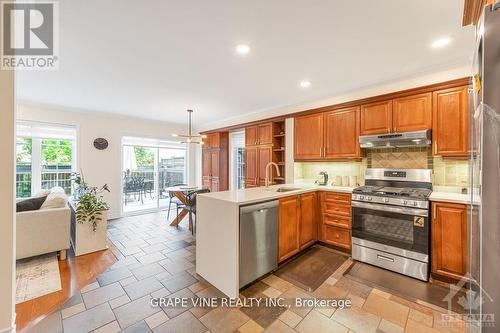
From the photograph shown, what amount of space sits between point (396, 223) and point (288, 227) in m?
1.30

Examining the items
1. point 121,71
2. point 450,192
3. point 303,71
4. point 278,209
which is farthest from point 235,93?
point 450,192

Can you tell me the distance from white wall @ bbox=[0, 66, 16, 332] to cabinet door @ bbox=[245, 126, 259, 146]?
3.87 metres

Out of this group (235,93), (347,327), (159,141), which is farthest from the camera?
(159,141)

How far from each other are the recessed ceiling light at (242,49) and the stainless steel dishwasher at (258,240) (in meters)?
1.65

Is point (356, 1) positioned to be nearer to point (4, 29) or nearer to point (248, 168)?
point (4, 29)

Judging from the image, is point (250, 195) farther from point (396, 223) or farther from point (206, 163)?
point (206, 163)

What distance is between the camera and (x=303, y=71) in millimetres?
2777

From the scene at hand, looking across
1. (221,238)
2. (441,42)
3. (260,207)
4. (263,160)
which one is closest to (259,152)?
(263,160)

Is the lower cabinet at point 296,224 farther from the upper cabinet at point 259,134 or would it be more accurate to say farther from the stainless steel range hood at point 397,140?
the upper cabinet at point 259,134

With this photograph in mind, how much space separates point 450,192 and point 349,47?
223 centimetres

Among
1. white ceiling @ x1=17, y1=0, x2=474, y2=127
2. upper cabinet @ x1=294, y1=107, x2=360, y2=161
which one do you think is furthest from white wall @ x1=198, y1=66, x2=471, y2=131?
upper cabinet @ x1=294, y1=107, x2=360, y2=161

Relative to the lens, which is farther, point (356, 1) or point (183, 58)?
point (183, 58)

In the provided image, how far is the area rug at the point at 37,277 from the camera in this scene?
2121 millimetres

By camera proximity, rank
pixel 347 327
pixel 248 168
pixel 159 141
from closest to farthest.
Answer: pixel 347 327, pixel 248 168, pixel 159 141
